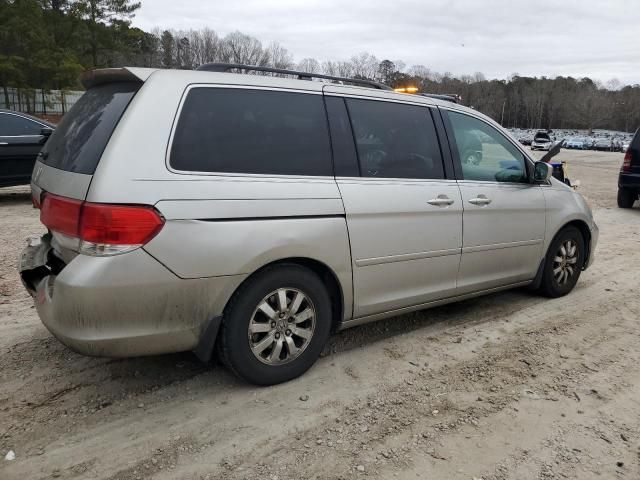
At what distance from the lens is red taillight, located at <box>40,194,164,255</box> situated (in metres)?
2.46

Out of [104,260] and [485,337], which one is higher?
[104,260]

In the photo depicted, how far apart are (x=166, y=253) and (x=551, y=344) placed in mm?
2905

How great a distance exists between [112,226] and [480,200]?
2675 millimetres

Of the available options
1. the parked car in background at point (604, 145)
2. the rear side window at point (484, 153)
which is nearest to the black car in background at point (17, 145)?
the rear side window at point (484, 153)

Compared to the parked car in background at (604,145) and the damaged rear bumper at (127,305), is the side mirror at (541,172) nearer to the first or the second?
the damaged rear bumper at (127,305)

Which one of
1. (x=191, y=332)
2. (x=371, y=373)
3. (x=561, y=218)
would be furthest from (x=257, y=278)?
(x=561, y=218)

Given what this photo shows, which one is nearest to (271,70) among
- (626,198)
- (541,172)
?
(541,172)

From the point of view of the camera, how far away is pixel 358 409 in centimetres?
293

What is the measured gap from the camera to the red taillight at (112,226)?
96.7 inches

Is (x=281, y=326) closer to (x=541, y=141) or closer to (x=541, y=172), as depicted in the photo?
(x=541, y=172)

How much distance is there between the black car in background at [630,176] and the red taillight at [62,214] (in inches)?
436

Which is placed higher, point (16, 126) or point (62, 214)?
point (16, 126)

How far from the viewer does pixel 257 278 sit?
2875 mm

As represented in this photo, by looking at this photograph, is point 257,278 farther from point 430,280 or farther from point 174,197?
point 430,280
